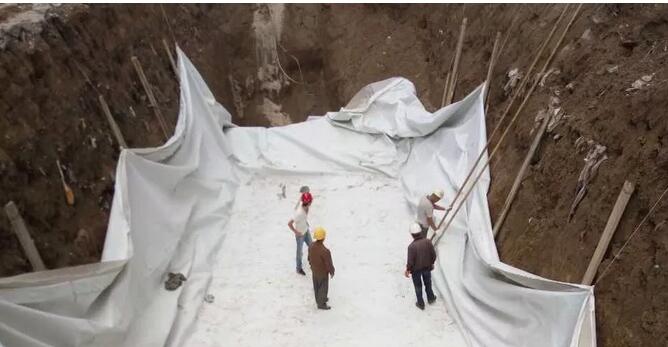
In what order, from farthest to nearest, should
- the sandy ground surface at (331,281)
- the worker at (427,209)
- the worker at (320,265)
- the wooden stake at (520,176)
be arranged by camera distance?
the worker at (427,209), the wooden stake at (520,176), the sandy ground surface at (331,281), the worker at (320,265)

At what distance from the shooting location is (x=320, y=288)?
5078 millimetres

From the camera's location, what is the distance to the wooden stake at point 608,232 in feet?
12.8

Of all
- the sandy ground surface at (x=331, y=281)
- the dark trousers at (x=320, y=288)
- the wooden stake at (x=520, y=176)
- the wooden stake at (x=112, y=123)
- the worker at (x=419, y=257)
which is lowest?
the sandy ground surface at (x=331, y=281)

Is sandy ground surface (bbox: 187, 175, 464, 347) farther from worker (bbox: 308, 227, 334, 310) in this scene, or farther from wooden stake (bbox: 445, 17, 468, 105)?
wooden stake (bbox: 445, 17, 468, 105)

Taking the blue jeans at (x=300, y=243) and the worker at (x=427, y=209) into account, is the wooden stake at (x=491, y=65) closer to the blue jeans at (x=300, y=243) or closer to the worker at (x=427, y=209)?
the worker at (x=427, y=209)

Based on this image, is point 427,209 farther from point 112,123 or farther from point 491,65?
point 112,123

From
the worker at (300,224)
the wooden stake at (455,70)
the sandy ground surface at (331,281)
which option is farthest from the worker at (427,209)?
the wooden stake at (455,70)

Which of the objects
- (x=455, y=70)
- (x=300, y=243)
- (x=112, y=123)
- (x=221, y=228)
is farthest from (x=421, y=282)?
(x=455, y=70)

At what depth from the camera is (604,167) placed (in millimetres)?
4449

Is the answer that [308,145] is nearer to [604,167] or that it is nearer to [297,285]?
[297,285]

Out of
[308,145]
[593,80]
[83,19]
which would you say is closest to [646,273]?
[593,80]

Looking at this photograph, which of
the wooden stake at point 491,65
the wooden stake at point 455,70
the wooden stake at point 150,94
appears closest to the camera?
the wooden stake at point 150,94

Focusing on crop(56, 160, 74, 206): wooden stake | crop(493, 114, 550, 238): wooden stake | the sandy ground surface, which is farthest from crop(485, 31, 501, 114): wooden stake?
crop(56, 160, 74, 206): wooden stake

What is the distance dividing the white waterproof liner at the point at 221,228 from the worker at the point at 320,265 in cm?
134
